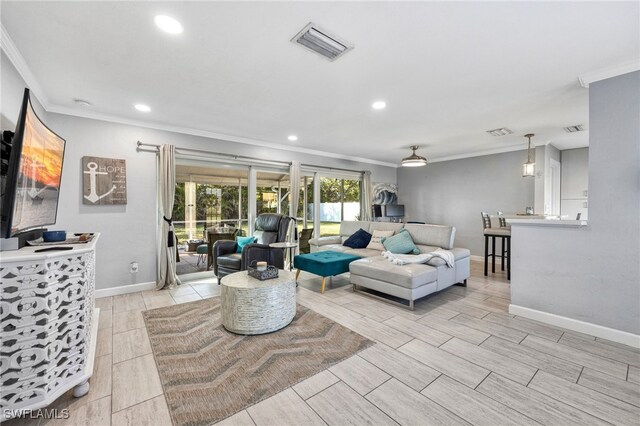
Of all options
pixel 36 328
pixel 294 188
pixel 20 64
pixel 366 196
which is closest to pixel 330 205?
pixel 366 196

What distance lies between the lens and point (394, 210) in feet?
24.6

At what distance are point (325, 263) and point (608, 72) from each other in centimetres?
359

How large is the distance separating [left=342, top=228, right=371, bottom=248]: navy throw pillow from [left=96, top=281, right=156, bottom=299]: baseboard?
131 inches

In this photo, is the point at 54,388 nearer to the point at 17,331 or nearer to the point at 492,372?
the point at 17,331

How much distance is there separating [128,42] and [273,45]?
1.13 m

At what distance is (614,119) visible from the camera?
256 centimetres

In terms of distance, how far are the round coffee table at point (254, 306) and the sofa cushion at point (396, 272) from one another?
1352mm

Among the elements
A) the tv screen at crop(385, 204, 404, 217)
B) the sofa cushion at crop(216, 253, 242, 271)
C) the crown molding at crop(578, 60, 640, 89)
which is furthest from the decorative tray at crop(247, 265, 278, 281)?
the tv screen at crop(385, 204, 404, 217)

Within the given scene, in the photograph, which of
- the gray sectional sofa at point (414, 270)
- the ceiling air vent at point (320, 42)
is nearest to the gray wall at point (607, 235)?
the gray sectional sofa at point (414, 270)

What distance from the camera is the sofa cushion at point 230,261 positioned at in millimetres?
4001

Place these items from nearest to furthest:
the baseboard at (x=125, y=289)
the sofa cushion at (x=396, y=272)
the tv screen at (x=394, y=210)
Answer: the sofa cushion at (x=396, y=272) < the baseboard at (x=125, y=289) < the tv screen at (x=394, y=210)

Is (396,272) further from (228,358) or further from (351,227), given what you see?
(351,227)

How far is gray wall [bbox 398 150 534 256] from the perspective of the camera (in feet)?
19.4

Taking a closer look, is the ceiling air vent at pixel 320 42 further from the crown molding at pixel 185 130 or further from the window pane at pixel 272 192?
the window pane at pixel 272 192
